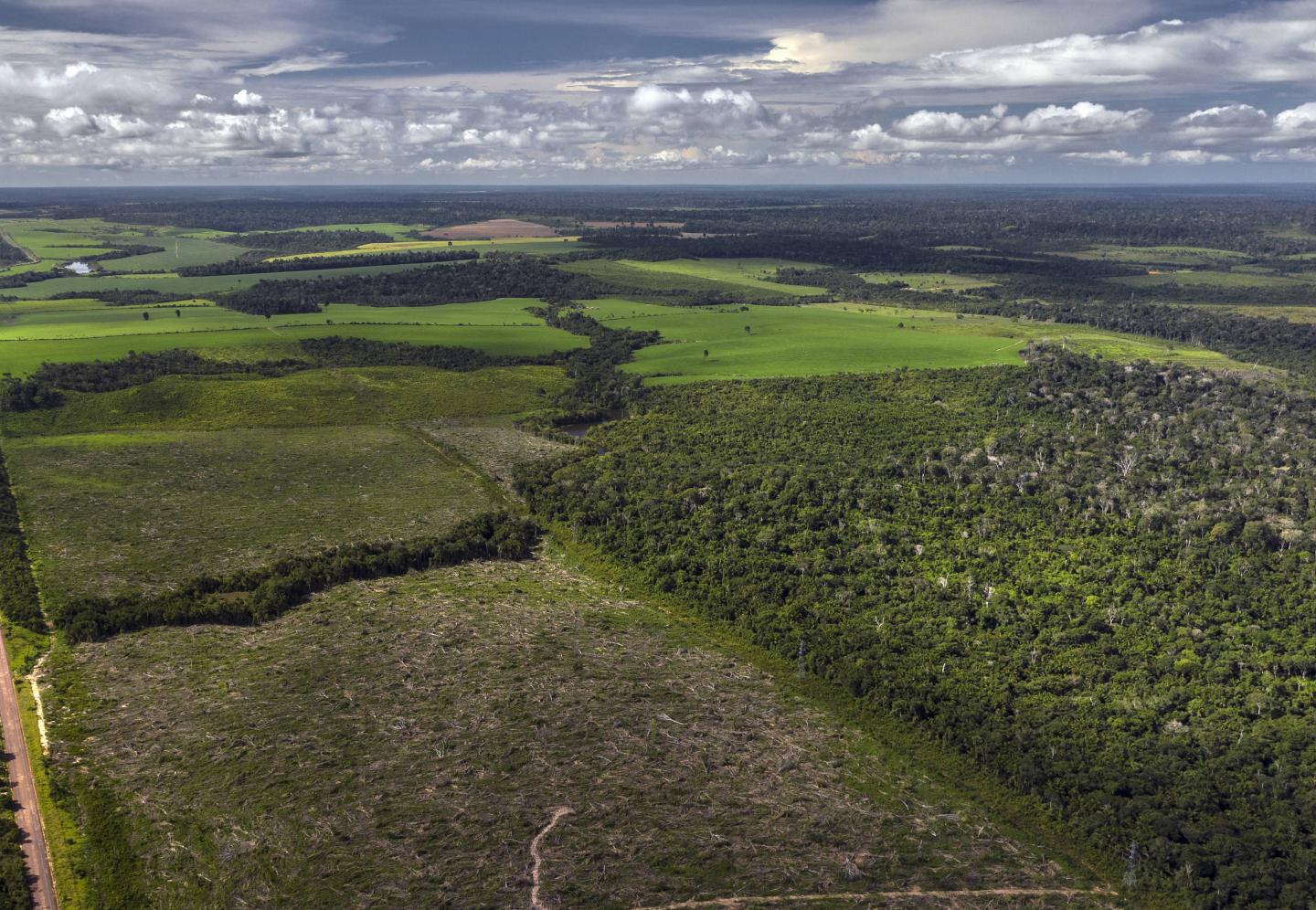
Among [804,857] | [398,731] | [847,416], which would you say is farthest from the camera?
[847,416]

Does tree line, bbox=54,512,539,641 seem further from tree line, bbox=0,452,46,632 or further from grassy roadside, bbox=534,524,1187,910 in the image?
grassy roadside, bbox=534,524,1187,910

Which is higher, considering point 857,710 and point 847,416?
point 847,416

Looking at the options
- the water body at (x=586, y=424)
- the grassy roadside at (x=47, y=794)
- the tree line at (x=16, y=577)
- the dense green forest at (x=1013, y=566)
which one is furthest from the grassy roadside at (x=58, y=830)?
the water body at (x=586, y=424)

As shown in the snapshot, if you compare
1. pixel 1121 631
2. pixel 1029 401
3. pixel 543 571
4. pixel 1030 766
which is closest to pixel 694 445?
pixel 543 571

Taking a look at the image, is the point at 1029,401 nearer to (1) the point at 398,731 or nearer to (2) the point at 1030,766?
(2) the point at 1030,766

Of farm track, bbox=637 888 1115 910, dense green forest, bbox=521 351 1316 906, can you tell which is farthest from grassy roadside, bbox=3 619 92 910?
dense green forest, bbox=521 351 1316 906

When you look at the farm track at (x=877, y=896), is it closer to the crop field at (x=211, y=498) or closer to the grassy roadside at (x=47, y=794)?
the grassy roadside at (x=47, y=794)

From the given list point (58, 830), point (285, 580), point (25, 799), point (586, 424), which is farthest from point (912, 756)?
point (586, 424)
